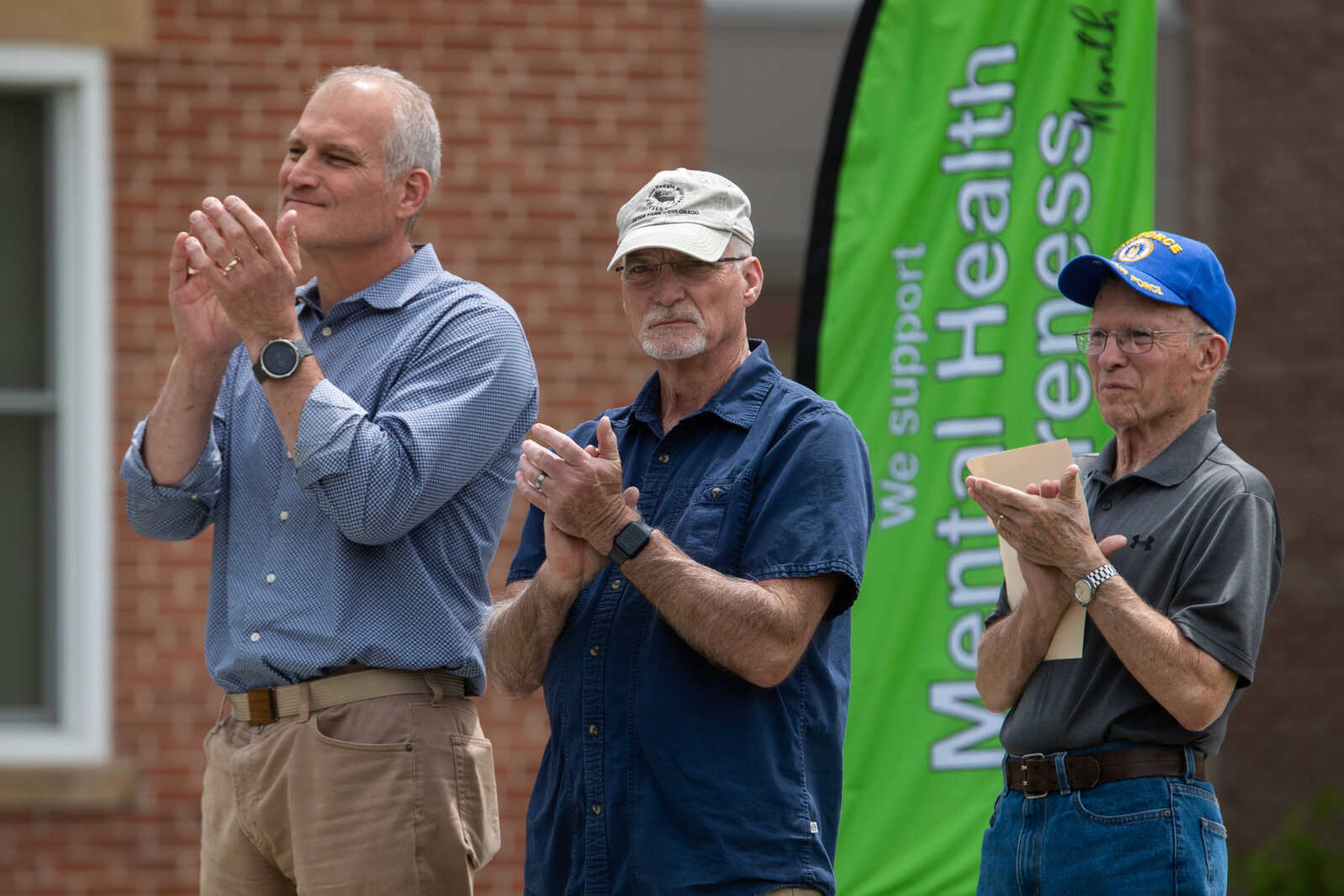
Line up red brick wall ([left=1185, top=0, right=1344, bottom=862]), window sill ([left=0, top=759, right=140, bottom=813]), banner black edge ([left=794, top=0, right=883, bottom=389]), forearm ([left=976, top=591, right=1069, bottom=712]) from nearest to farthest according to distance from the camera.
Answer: forearm ([left=976, top=591, right=1069, bottom=712]), banner black edge ([left=794, top=0, right=883, bottom=389]), window sill ([left=0, top=759, right=140, bottom=813]), red brick wall ([left=1185, top=0, right=1344, bottom=862])

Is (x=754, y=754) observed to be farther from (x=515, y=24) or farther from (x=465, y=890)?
(x=515, y=24)

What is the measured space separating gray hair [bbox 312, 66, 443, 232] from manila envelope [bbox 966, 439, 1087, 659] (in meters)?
1.26

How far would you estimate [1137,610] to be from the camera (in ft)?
9.25

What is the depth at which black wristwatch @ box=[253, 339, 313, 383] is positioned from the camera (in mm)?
3041

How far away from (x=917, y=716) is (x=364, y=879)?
1.92m

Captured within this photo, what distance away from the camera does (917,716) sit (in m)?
4.57

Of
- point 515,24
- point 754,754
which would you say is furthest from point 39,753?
point 754,754

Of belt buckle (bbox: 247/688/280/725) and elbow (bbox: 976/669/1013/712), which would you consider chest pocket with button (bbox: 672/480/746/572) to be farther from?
belt buckle (bbox: 247/688/280/725)

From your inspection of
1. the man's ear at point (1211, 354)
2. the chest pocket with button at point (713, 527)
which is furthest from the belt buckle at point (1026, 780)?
the man's ear at point (1211, 354)

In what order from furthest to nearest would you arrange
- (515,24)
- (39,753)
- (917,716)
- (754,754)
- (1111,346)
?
(515,24) < (39,753) < (917,716) < (1111,346) < (754,754)

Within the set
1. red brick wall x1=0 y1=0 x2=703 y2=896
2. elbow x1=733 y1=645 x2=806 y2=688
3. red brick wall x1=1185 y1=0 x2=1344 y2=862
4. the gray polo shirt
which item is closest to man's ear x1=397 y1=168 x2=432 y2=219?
elbow x1=733 y1=645 x2=806 y2=688

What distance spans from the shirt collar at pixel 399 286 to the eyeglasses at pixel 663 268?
49 centimetres

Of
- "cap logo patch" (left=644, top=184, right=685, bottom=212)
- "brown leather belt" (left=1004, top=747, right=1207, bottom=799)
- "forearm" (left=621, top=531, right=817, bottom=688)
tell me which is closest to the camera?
"forearm" (left=621, top=531, right=817, bottom=688)

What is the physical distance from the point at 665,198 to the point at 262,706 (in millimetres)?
1204
